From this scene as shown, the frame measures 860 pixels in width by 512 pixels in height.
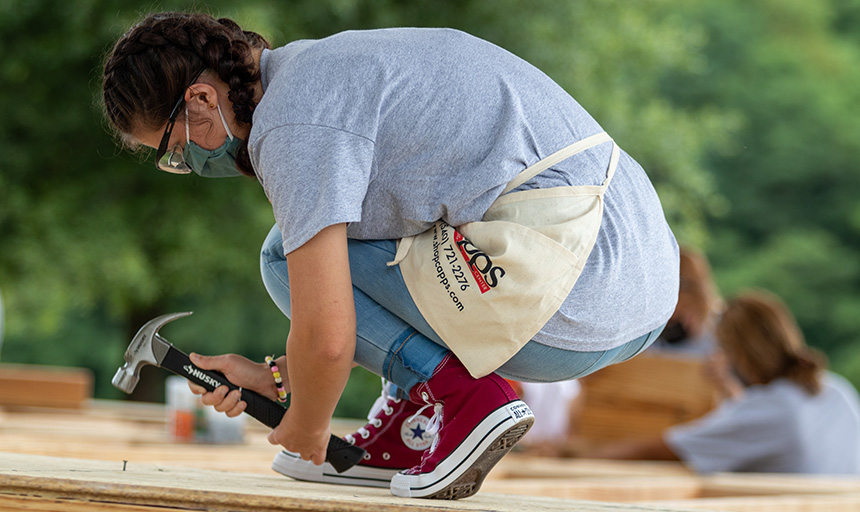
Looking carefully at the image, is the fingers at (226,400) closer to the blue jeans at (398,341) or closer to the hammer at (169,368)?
the hammer at (169,368)

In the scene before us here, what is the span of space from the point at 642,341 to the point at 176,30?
3.01 ft

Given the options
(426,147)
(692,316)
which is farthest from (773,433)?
(426,147)

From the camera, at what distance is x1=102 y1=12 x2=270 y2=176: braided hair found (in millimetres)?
1455

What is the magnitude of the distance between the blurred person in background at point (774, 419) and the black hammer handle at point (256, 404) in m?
2.14

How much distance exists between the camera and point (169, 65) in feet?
4.75

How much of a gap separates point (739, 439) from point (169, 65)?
2.72 m

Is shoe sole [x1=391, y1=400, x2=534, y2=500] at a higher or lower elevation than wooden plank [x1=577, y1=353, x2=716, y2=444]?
higher

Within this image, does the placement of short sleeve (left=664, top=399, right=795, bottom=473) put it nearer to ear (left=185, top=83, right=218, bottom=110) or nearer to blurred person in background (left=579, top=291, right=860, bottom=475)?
blurred person in background (left=579, top=291, right=860, bottom=475)

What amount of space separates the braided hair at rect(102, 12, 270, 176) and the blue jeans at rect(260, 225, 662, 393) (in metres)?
0.31

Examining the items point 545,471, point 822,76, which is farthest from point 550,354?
point 822,76

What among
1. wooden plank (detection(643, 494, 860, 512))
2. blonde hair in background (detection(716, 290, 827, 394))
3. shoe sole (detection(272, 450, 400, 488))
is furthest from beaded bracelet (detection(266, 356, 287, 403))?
blonde hair in background (detection(716, 290, 827, 394))

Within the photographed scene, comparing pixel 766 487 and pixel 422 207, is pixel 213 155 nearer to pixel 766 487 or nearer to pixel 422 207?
pixel 422 207

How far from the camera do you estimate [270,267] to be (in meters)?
1.62

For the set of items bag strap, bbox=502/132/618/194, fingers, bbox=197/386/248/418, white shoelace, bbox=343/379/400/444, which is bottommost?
white shoelace, bbox=343/379/400/444
